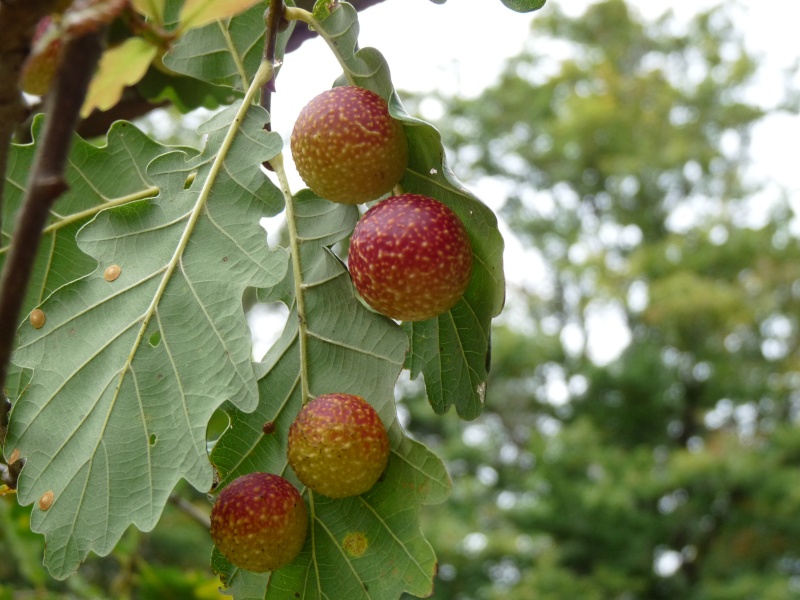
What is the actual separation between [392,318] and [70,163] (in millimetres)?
535

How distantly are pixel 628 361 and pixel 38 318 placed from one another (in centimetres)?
877

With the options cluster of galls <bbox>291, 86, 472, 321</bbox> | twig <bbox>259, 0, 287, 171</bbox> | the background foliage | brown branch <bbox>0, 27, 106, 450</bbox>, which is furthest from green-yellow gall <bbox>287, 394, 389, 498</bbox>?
the background foliage

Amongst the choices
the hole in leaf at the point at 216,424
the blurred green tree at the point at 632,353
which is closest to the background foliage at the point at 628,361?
the blurred green tree at the point at 632,353

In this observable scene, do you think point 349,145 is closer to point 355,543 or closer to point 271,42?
point 271,42

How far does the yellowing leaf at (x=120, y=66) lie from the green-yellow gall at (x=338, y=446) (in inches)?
17.3

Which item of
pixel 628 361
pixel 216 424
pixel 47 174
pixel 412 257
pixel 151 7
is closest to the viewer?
pixel 47 174

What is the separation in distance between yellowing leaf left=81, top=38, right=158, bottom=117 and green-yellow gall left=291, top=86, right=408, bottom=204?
347mm

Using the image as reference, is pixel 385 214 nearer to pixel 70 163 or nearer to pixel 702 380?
pixel 70 163

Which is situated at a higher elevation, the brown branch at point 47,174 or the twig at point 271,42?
the brown branch at point 47,174

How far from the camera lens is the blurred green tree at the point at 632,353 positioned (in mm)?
8203

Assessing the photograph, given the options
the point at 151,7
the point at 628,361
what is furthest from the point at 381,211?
the point at 628,361

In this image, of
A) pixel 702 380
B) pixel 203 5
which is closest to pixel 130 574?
pixel 203 5

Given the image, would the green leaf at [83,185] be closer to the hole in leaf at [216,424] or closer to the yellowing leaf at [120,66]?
the hole in leaf at [216,424]

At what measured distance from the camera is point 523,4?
102 centimetres
